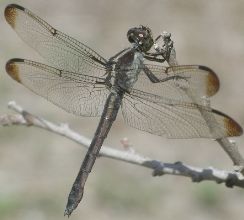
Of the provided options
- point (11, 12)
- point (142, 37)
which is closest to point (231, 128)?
point (142, 37)

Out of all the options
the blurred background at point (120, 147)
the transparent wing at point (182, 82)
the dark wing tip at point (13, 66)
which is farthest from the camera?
the blurred background at point (120, 147)

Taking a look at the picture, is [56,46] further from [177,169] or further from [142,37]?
[177,169]

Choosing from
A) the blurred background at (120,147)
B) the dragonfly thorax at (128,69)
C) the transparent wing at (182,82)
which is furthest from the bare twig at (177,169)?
the blurred background at (120,147)

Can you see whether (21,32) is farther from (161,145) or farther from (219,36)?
(219,36)

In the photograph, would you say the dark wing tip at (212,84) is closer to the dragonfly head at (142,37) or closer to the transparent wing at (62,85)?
the dragonfly head at (142,37)

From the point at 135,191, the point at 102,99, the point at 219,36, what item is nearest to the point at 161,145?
the point at 135,191
